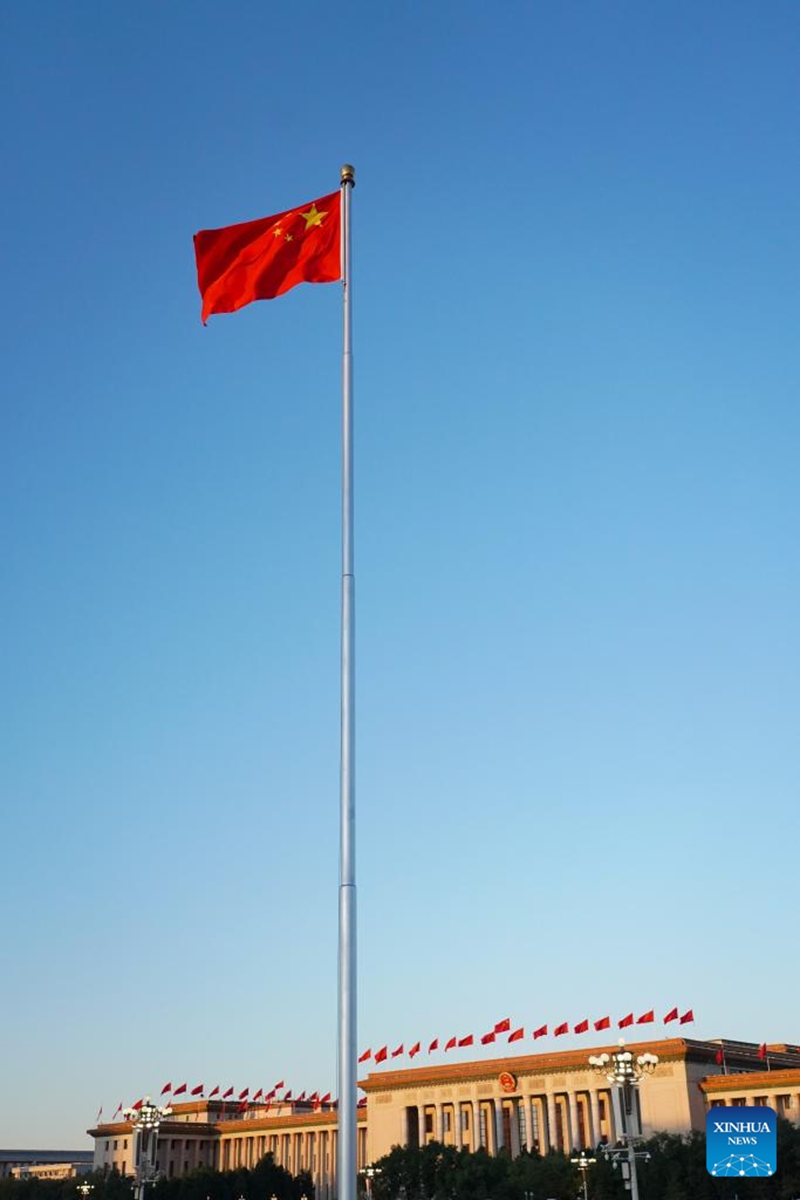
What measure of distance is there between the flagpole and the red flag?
509mm

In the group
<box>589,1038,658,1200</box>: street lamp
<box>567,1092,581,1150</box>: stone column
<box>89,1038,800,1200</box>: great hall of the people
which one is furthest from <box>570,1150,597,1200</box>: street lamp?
<box>589,1038,658,1200</box>: street lamp

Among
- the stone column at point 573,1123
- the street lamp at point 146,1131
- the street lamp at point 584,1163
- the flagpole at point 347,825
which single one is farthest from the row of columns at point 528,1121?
the flagpole at point 347,825

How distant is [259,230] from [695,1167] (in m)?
44.7

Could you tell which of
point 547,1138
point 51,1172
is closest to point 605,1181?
point 547,1138

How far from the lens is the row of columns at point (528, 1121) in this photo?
69.4 m

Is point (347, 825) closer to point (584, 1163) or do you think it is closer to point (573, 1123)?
point (584, 1163)

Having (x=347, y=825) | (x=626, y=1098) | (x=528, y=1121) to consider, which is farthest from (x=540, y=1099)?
(x=347, y=825)

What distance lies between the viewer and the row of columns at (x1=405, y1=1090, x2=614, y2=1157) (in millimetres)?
69438

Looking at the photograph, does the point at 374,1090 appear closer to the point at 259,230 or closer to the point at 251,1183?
the point at 251,1183

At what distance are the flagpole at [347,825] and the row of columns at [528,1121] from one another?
195ft

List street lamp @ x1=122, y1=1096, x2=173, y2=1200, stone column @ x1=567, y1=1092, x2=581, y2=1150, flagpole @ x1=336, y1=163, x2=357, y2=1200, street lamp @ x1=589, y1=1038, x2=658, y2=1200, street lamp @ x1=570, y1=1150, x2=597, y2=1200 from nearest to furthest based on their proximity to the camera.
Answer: flagpole @ x1=336, y1=163, x2=357, y2=1200 < street lamp @ x1=589, y1=1038, x2=658, y2=1200 < street lamp @ x1=122, y1=1096, x2=173, y2=1200 < street lamp @ x1=570, y1=1150, x2=597, y2=1200 < stone column @ x1=567, y1=1092, x2=581, y2=1150

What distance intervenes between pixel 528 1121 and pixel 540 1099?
137 cm

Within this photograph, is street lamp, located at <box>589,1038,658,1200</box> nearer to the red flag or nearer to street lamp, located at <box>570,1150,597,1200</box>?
street lamp, located at <box>570,1150,597,1200</box>

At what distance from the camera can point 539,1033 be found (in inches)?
2640
